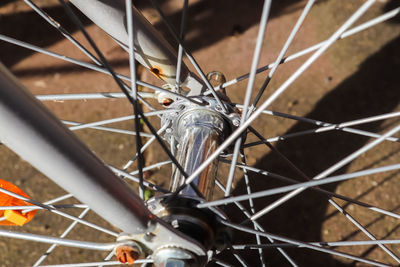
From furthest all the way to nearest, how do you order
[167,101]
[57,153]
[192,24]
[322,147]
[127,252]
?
1. [192,24]
2. [322,147]
3. [167,101]
4. [127,252]
5. [57,153]

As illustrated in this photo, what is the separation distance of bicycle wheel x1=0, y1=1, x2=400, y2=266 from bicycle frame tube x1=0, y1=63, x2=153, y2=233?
96 cm

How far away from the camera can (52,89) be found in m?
1.89

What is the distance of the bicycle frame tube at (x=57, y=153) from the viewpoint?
0.49m

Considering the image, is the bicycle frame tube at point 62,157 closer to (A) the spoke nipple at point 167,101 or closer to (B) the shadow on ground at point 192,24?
(A) the spoke nipple at point 167,101

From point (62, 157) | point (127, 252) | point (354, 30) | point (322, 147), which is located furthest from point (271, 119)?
point (62, 157)

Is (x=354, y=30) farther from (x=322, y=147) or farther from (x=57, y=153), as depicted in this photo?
(x=322, y=147)

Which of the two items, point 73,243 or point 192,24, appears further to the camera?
point 192,24

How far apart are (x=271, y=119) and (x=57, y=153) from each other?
4.43 feet

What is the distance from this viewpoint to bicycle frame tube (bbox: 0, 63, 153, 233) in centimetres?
49

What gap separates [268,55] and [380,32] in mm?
528

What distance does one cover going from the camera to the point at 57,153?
530 millimetres

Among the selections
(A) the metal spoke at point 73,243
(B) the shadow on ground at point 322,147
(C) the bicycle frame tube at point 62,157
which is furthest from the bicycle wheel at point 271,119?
(C) the bicycle frame tube at point 62,157

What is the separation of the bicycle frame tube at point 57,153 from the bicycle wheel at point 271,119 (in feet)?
3.15

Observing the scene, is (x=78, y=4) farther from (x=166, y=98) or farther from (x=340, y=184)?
(x=340, y=184)
